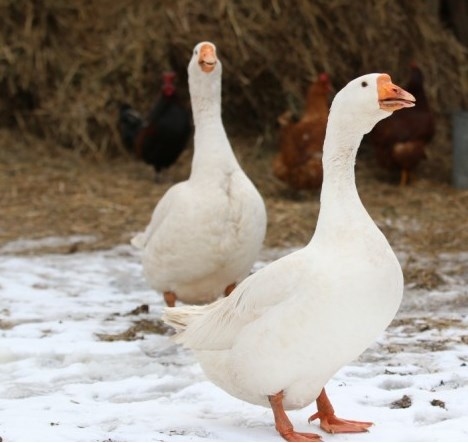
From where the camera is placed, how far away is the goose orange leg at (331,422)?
12.6 feet

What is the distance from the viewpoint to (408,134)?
902 centimetres

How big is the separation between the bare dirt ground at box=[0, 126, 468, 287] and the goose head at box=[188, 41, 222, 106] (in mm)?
1662

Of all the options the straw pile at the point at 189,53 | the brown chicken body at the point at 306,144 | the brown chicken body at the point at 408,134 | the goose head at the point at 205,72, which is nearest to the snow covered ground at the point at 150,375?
the goose head at the point at 205,72

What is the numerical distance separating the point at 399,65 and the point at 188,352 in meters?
5.61

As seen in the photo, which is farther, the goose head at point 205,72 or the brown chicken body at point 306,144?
the brown chicken body at point 306,144

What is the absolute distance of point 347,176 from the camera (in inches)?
149

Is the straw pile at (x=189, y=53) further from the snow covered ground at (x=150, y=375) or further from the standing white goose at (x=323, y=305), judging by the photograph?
the standing white goose at (x=323, y=305)

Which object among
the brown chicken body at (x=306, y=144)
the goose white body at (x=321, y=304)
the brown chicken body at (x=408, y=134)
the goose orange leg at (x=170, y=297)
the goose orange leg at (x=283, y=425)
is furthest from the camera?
the brown chicken body at (x=408, y=134)

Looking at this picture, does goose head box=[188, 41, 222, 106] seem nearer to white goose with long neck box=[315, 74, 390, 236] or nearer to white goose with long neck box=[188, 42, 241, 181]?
white goose with long neck box=[188, 42, 241, 181]

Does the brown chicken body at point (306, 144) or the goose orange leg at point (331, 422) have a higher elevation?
the brown chicken body at point (306, 144)

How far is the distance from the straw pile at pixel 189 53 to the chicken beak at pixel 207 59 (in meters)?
4.06

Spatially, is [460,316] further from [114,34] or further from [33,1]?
[33,1]

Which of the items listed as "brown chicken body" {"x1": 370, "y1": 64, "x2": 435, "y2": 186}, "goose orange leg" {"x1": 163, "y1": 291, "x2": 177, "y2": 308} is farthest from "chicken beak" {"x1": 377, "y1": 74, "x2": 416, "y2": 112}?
"brown chicken body" {"x1": 370, "y1": 64, "x2": 435, "y2": 186}

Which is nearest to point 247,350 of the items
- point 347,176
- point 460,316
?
point 347,176
